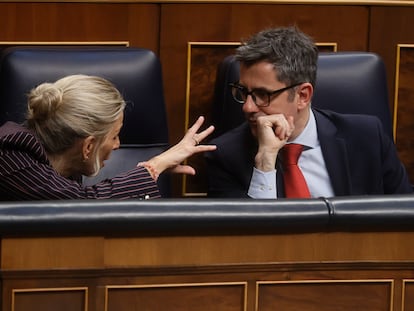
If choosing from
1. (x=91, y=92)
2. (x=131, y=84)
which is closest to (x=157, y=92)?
(x=131, y=84)

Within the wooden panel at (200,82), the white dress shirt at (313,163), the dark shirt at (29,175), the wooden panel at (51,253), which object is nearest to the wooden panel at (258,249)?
the wooden panel at (51,253)

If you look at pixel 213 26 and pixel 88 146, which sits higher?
pixel 213 26

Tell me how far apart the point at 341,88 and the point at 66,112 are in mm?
697

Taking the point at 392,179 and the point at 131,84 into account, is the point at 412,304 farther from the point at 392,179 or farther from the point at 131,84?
the point at 131,84

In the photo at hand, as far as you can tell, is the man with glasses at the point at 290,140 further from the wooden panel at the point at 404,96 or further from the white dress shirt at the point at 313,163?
the wooden panel at the point at 404,96

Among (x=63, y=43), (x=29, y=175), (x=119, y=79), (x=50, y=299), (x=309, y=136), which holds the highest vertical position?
(x=63, y=43)

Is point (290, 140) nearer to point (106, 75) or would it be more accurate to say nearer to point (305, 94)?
point (305, 94)

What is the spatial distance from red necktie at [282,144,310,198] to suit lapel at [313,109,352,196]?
49 mm

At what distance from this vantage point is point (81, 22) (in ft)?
8.01

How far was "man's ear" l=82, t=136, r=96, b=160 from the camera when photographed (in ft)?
6.03

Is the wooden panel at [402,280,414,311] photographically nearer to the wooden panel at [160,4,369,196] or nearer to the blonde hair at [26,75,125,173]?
the blonde hair at [26,75,125,173]

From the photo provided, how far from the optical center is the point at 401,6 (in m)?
2.58

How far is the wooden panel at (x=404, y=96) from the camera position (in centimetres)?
259

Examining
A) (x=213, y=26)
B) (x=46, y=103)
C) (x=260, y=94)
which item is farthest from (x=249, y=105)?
(x=213, y=26)
